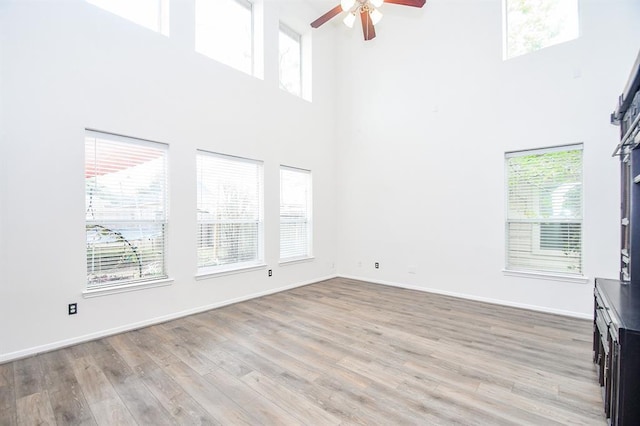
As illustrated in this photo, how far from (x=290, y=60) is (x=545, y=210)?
4749 millimetres

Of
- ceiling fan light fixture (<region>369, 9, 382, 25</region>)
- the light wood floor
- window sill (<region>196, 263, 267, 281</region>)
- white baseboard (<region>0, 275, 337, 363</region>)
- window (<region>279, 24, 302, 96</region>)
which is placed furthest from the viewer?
window (<region>279, 24, 302, 96</region>)

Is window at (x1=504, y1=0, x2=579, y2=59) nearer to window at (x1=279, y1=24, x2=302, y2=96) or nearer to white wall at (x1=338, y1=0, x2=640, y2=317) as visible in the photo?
white wall at (x1=338, y1=0, x2=640, y2=317)

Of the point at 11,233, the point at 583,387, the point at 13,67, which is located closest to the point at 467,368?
the point at 583,387

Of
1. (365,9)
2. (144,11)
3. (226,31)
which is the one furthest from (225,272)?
(365,9)

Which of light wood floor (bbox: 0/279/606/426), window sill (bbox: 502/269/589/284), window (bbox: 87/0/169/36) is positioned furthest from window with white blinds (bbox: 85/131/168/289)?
window sill (bbox: 502/269/589/284)

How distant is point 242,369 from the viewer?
2.37 meters

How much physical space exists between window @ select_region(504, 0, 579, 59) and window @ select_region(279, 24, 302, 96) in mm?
3338

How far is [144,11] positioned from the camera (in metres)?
3.51

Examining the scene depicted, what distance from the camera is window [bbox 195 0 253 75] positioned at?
4082mm

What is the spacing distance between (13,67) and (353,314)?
13.6 ft

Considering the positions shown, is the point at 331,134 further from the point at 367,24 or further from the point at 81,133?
the point at 81,133

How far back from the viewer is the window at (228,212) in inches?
157

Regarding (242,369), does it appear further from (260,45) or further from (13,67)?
(260,45)

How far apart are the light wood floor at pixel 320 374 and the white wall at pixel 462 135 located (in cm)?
103
